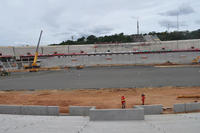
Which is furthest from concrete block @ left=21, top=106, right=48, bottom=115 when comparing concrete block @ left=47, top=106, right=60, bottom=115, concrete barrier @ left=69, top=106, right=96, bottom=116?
concrete barrier @ left=69, top=106, right=96, bottom=116

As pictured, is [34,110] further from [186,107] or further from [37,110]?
[186,107]

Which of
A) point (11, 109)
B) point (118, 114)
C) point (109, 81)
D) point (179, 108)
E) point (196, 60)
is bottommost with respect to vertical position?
point (109, 81)

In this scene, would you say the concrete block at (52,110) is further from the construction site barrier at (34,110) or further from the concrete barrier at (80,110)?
the concrete barrier at (80,110)

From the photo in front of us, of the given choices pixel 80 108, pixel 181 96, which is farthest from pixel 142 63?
pixel 80 108

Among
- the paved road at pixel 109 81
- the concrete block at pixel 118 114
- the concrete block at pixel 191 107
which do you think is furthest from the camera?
the paved road at pixel 109 81

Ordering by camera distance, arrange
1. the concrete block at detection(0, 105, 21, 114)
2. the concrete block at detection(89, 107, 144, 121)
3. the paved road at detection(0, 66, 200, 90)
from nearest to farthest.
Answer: the concrete block at detection(89, 107, 144, 121) → the concrete block at detection(0, 105, 21, 114) → the paved road at detection(0, 66, 200, 90)

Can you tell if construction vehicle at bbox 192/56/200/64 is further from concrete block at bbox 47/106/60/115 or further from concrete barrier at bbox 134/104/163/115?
concrete block at bbox 47/106/60/115

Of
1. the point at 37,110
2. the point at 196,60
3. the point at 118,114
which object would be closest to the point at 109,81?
the point at 37,110

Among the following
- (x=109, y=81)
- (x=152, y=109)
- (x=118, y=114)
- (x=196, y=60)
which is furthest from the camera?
(x=196, y=60)

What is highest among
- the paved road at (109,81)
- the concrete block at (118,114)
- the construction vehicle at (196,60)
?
the construction vehicle at (196,60)

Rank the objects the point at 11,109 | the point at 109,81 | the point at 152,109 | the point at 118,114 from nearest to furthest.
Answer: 1. the point at 118,114
2. the point at 152,109
3. the point at 11,109
4. the point at 109,81

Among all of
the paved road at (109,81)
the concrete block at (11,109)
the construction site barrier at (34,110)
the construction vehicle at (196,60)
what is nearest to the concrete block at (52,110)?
the construction site barrier at (34,110)

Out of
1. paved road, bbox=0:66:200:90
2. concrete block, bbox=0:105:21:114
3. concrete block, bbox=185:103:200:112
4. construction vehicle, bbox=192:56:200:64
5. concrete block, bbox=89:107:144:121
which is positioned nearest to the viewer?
concrete block, bbox=89:107:144:121

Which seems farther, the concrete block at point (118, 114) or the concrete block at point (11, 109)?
the concrete block at point (11, 109)
